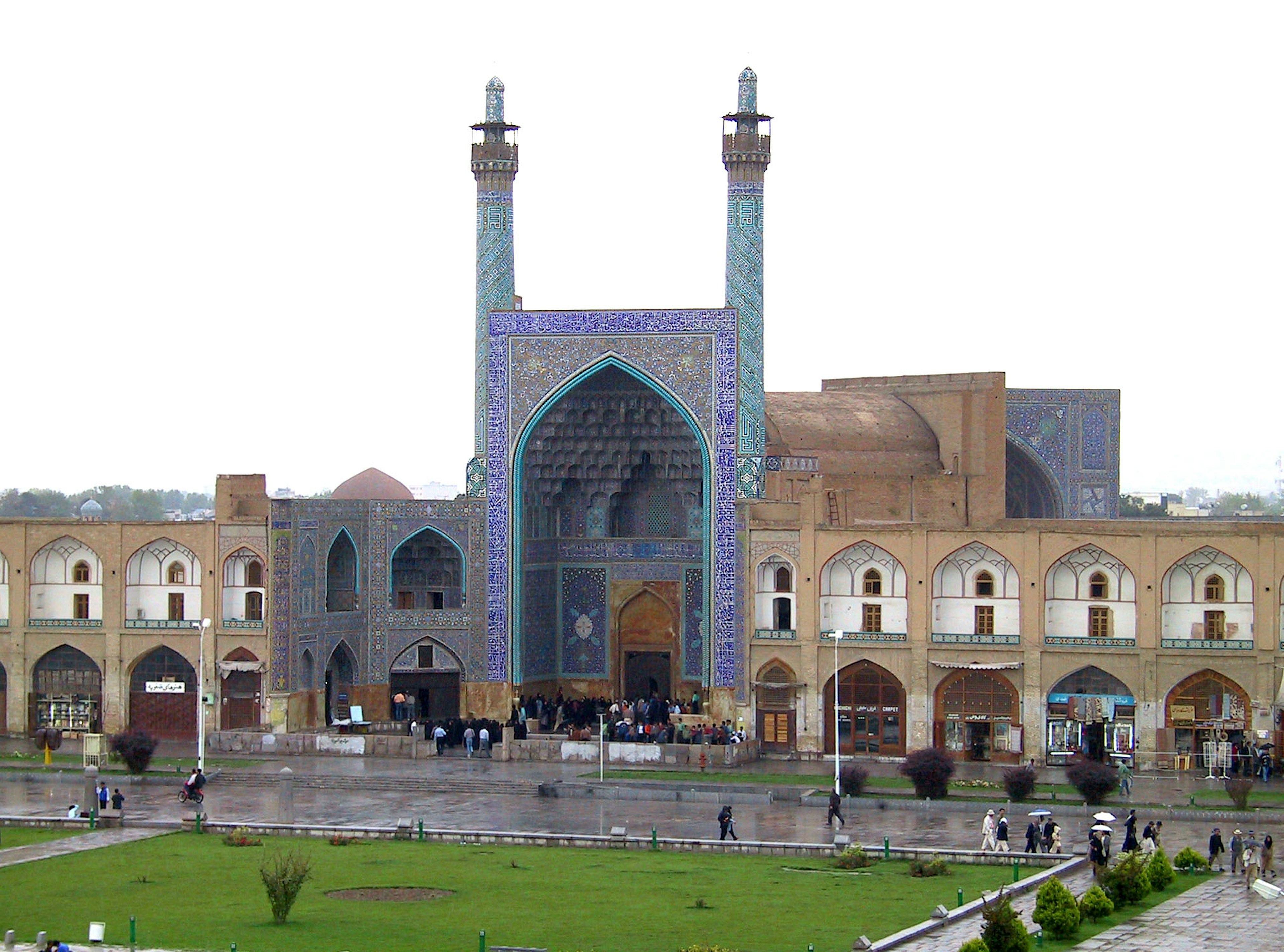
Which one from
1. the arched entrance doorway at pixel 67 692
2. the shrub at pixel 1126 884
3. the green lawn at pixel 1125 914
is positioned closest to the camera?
the green lawn at pixel 1125 914

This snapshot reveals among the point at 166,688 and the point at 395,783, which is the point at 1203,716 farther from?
the point at 166,688

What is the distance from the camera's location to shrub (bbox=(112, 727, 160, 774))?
118 feet

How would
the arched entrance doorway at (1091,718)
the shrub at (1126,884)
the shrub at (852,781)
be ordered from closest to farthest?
the shrub at (1126,884) → the shrub at (852,781) → the arched entrance doorway at (1091,718)

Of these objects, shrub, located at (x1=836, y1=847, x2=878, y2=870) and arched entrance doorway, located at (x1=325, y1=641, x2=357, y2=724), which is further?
arched entrance doorway, located at (x1=325, y1=641, x2=357, y2=724)

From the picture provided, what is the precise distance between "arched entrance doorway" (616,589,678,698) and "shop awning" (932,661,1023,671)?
298 inches

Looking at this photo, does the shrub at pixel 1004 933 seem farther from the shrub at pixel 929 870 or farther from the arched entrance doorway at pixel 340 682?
the arched entrance doorway at pixel 340 682

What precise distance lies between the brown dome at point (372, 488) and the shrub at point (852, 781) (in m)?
15.6

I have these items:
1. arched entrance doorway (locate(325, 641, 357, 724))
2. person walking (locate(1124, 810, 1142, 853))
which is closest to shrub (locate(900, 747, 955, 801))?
person walking (locate(1124, 810, 1142, 853))

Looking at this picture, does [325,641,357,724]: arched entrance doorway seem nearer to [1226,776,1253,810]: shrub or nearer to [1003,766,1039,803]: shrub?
[1003,766,1039,803]: shrub

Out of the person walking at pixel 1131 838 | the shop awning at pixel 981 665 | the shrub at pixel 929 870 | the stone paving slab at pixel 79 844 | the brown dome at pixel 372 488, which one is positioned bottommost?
the shrub at pixel 929 870

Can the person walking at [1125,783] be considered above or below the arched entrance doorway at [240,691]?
below

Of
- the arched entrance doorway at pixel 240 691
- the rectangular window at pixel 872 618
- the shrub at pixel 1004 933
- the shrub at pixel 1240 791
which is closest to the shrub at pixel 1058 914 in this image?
the shrub at pixel 1004 933

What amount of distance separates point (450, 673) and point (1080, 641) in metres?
12.8

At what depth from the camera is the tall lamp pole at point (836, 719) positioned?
33.5 meters
